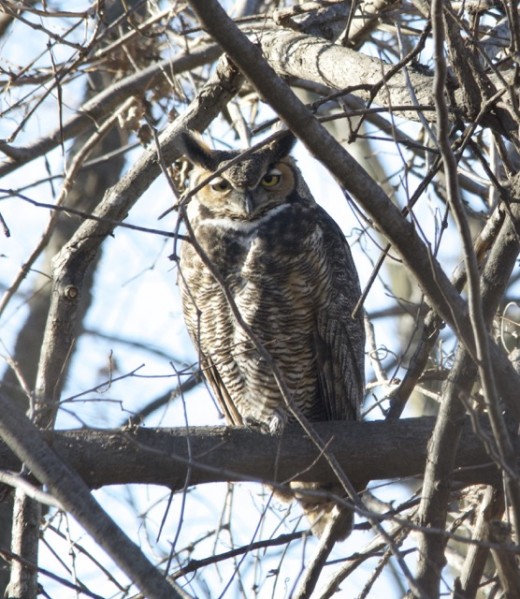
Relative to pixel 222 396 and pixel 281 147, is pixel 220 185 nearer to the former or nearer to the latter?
pixel 281 147

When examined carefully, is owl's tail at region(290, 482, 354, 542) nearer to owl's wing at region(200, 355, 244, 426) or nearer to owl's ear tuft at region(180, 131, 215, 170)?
owl's wing at region(200, 355, 244, 426)

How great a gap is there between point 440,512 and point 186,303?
177 cm

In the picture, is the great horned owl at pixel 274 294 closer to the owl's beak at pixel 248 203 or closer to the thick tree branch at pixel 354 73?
the owl's beak at pixel 248 203

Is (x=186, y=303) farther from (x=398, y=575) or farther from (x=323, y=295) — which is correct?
(x=398, y=575)

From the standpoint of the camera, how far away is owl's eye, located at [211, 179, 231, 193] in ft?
13.1

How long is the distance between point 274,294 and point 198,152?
0.76 meters

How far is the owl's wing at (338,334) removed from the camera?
368 centimetres

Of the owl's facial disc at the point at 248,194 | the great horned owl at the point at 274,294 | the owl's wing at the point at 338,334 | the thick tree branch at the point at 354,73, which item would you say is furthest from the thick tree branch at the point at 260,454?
the owl's facial disc at the point at 248,194

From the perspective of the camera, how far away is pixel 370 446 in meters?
2.90

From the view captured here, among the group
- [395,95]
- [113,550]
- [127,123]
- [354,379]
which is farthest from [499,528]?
[127,123]

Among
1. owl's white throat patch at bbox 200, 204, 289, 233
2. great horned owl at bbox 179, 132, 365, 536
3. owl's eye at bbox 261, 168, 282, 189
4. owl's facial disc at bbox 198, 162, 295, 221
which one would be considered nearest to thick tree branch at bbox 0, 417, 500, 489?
great horned owl at bbox 179, 132, 365, 536

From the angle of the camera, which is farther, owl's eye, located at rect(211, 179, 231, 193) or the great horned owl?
owl's eye, located at rect(211, 179, 231, 193)

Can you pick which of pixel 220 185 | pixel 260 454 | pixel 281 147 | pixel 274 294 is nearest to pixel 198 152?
pixel 220 185

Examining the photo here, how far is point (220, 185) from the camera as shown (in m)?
4.02
